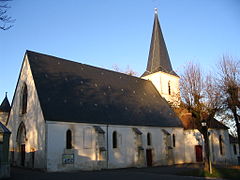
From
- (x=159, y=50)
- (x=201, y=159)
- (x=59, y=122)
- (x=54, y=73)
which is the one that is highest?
(x=159, y=50)

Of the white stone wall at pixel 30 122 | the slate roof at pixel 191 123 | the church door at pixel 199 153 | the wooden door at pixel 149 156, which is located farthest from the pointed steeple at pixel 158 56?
the white stone wall at pixel 30 122

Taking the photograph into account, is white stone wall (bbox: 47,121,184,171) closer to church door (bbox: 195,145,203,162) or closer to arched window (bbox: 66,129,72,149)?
arched window (bbox: 66,129,72,149)

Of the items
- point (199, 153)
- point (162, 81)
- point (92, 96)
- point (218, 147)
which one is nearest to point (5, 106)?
point (92, 96)

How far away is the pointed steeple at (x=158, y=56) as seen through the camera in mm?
37312

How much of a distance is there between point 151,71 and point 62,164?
854 inches

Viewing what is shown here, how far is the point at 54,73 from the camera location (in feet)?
80.3

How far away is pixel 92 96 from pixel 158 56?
15.8 metres

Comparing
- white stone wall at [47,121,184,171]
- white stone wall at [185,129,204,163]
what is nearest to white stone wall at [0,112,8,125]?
white stone wall at [47,121,184,171]

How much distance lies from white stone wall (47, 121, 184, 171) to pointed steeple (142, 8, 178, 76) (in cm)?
1103

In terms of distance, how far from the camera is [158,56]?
37500 mm

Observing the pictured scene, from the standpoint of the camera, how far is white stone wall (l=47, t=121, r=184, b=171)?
20031 millimetres

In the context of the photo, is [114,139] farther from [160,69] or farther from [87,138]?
[160,69]

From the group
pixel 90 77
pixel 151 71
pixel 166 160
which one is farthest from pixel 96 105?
pixel 151 71

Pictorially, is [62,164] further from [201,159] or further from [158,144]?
[201,159]
